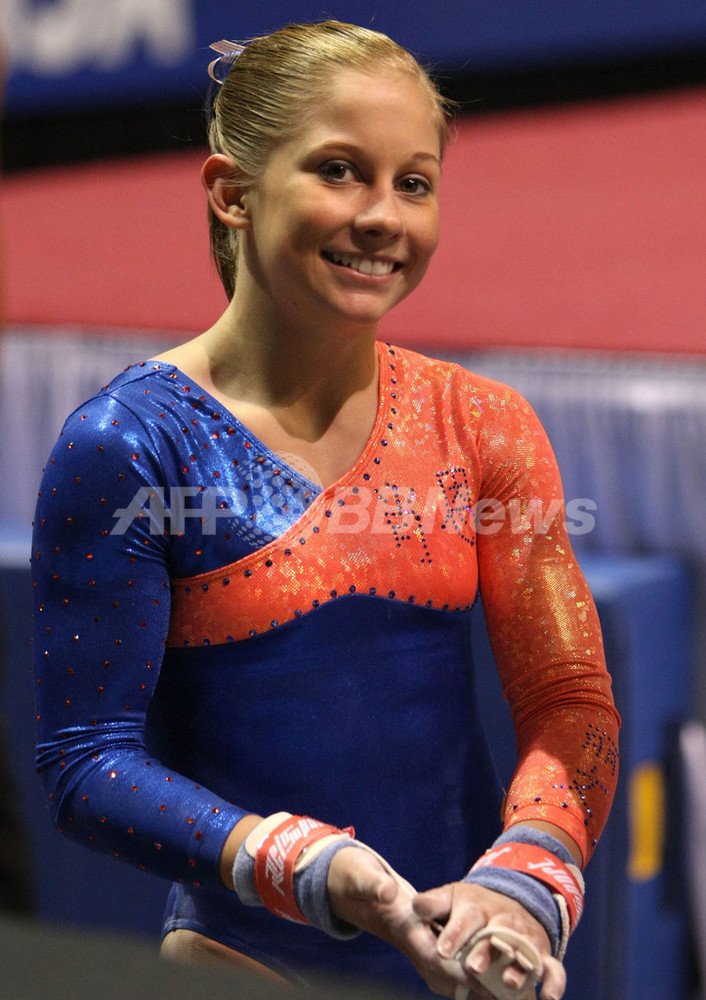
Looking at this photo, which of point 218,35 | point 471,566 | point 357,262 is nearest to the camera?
point 357,262

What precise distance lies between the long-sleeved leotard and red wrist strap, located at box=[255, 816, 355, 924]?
0.14 ft

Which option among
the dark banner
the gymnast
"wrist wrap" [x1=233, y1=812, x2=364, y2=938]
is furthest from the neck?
the dark banner

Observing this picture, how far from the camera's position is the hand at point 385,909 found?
857 millimetres

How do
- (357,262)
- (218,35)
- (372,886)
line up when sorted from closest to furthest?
(372,886), (357,262), (218,35)

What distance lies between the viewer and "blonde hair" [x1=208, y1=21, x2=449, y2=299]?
96 centimetres

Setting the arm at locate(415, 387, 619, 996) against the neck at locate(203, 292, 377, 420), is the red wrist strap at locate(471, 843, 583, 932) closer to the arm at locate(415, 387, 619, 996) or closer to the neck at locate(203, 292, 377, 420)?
the arm at locate(415, 387, 619, 996)

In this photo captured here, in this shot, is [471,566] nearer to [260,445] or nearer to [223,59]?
[260,445]

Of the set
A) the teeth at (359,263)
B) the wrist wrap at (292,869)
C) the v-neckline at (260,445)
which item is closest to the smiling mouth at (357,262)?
the teeth at (359,263)

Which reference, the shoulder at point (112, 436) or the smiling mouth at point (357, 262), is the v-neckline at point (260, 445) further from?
the smiling mouth at point (357, 262)

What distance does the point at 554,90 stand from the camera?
11.1 feet

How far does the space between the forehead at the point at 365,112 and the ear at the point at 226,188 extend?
67 millimetres

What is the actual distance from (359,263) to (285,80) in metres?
0.15

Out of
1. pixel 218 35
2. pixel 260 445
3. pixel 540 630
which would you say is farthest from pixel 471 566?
pixel 218 35

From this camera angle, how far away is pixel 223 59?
3.37ft
